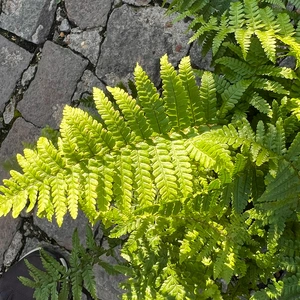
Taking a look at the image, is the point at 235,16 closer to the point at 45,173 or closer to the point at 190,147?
the point at 190,147

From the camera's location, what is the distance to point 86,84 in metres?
3.29

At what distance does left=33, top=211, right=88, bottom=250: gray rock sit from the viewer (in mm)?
3238

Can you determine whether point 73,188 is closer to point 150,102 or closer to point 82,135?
point 82,135

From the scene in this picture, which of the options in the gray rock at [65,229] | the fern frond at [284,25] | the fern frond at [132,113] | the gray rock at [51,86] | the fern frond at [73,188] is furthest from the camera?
the gray rock at [51,86]

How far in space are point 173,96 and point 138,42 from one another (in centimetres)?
167

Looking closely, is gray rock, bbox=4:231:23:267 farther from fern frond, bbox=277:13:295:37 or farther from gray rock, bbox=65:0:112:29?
fern frond, bbox=277:13:295:37

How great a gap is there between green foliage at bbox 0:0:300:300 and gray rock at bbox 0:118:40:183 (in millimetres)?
1437

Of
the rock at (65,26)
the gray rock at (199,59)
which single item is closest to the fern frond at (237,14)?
the gray rock at (199,59)

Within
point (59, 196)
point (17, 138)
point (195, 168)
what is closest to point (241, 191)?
point (195, 168)

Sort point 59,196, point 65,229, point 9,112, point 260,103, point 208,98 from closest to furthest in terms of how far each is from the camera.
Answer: point 59,196 < point 208,98 < point 260,103 < point 65,229 < point 9,112

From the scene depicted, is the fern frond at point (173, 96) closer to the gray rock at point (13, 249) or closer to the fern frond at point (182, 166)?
the fern frond at point (182, 166)

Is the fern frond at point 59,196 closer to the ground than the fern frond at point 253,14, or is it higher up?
closer to the ground

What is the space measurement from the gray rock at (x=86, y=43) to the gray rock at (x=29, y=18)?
252 millimetres

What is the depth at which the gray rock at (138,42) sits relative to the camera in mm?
3090
